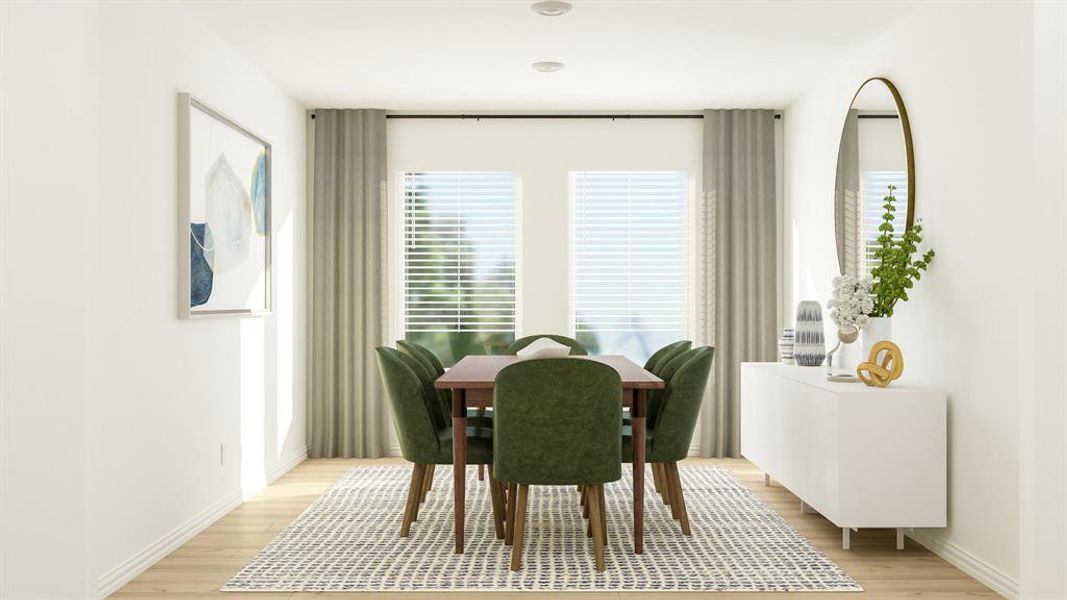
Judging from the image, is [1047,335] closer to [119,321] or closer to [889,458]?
[889,458]

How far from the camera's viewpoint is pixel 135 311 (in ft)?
10.7

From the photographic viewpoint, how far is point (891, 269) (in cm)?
373

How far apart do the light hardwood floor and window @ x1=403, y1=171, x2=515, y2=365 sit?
5.93 ft

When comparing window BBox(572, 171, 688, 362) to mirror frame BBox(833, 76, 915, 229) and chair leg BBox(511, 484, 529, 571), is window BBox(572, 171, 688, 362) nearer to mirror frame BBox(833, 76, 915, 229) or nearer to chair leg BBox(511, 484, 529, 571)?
mirror frame BBox(833, 76, 915, 229)

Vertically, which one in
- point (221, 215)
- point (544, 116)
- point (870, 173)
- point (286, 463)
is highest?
point (544, 116)

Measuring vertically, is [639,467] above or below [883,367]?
below

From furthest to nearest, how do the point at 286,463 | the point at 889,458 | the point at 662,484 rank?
the point at 286,463 < the point at 662,484 < the point at 889,458

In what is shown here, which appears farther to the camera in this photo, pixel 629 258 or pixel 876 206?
pixel 629 258

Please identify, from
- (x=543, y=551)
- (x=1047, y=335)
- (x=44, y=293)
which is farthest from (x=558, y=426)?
(x=44, y=293)

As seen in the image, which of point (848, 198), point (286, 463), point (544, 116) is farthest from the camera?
point (544, 116)

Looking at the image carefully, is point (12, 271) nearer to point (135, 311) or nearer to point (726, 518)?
point (135, 311)

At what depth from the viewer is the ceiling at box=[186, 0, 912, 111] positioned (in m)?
3.83

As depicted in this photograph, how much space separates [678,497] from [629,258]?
8.52ft

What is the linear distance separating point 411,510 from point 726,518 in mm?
1621
